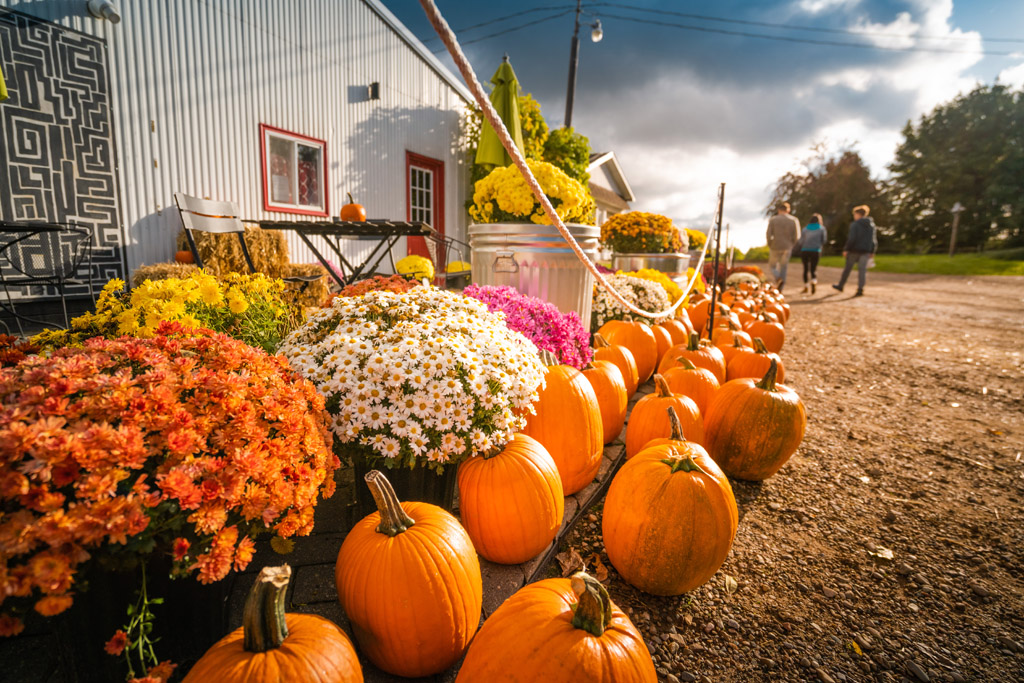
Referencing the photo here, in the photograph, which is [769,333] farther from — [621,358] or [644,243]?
[644,243]

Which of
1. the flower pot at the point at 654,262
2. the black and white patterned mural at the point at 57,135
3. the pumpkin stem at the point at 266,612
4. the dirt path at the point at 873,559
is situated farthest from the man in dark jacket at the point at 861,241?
the black and white patterned mural at the point at 57,135

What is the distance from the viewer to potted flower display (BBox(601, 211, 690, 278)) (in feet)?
22.3

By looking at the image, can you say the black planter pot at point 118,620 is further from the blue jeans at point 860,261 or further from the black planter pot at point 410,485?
the blue jeans at point 860,261

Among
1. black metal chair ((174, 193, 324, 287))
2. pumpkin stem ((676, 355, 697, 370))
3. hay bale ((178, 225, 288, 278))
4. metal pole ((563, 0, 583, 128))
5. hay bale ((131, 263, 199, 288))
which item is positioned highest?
metal pole ((563, 0, 583, 128))

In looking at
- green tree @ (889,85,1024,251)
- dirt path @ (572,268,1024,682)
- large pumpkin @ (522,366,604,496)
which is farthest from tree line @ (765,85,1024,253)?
large pumpkin @ (522,366,604,496)

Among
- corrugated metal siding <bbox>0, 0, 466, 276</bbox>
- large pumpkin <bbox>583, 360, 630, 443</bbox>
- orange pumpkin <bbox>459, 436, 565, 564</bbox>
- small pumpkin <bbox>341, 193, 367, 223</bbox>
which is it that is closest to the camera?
orange pumpkin <bbox>459, 436, 565, 564</bbox>

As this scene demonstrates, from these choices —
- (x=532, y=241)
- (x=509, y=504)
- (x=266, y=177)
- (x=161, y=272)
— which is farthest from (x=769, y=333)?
(x=266, y=177)

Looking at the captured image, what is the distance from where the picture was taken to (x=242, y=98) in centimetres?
590

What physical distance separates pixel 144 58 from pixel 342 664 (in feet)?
21.8

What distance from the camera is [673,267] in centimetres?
693

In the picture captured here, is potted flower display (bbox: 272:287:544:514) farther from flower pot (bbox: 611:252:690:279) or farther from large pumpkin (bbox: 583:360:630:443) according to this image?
flower pot (bbox: 611:252:690:279)

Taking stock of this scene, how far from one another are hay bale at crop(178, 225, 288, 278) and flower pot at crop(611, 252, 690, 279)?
4.76 meters

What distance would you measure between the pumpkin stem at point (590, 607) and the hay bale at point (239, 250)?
18.0 feet

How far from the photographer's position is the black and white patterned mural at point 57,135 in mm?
4125
